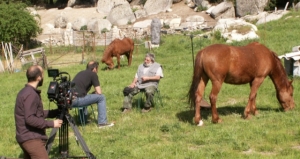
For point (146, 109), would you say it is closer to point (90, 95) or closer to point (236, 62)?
point (90, 95)

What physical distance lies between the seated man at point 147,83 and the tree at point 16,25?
23.0m

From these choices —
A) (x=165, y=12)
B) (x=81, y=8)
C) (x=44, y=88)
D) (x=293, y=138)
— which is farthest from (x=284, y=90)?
(x=81, y=8)

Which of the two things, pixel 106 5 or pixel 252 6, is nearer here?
pixel 252 6

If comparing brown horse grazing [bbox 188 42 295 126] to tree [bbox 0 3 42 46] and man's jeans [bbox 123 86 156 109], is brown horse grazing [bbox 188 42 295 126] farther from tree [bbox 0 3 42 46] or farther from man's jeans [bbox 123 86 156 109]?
tree [bbox 0 3 42 46]

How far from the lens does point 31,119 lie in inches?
210

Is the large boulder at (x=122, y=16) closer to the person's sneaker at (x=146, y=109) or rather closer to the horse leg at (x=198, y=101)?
the person's sneaker at (x=146, y=109)

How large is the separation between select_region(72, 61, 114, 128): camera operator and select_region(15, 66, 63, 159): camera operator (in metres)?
3.10

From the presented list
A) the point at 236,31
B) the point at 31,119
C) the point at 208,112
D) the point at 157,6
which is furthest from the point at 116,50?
the point at 157,6

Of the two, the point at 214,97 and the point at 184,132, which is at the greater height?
the point at 214,97

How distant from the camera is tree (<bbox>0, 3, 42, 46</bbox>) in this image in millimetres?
31156

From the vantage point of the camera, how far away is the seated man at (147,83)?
10.0 m

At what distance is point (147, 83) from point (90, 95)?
67.8 inches

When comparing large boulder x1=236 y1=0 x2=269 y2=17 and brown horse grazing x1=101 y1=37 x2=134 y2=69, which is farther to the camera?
large boulder x1=236 y1=0 x2=269 y2=17

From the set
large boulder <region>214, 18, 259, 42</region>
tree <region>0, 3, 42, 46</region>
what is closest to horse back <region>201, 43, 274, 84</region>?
large boulder <region>214, 18, 259, 42</region>
